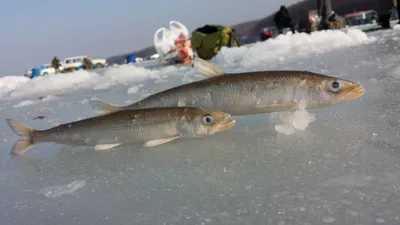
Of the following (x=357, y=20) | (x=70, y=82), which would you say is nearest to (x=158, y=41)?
(x=70, y=82)

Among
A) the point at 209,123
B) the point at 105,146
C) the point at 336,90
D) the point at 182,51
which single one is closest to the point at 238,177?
the point at 209,123

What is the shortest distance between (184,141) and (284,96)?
0.71 m

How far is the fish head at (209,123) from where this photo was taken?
219cm

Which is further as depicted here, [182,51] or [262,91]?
[182,51]

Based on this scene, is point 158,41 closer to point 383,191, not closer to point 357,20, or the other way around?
point 383,191

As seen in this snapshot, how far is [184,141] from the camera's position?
2373 millimetres

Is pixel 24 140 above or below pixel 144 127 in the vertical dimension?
below

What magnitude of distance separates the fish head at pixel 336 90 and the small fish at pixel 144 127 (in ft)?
1.95

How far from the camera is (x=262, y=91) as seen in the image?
2.29 meters

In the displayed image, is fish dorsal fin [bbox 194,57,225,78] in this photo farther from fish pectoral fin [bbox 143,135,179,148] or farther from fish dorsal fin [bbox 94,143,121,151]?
fish dorsal fin [bbox 94,143,121,151]

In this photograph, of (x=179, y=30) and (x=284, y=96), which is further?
(x=179, y=30)

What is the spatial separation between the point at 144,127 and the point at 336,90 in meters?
1.23

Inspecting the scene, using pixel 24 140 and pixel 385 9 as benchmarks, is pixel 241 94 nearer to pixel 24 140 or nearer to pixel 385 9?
pixel 24 140

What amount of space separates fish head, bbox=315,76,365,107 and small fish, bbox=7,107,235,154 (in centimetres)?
60
